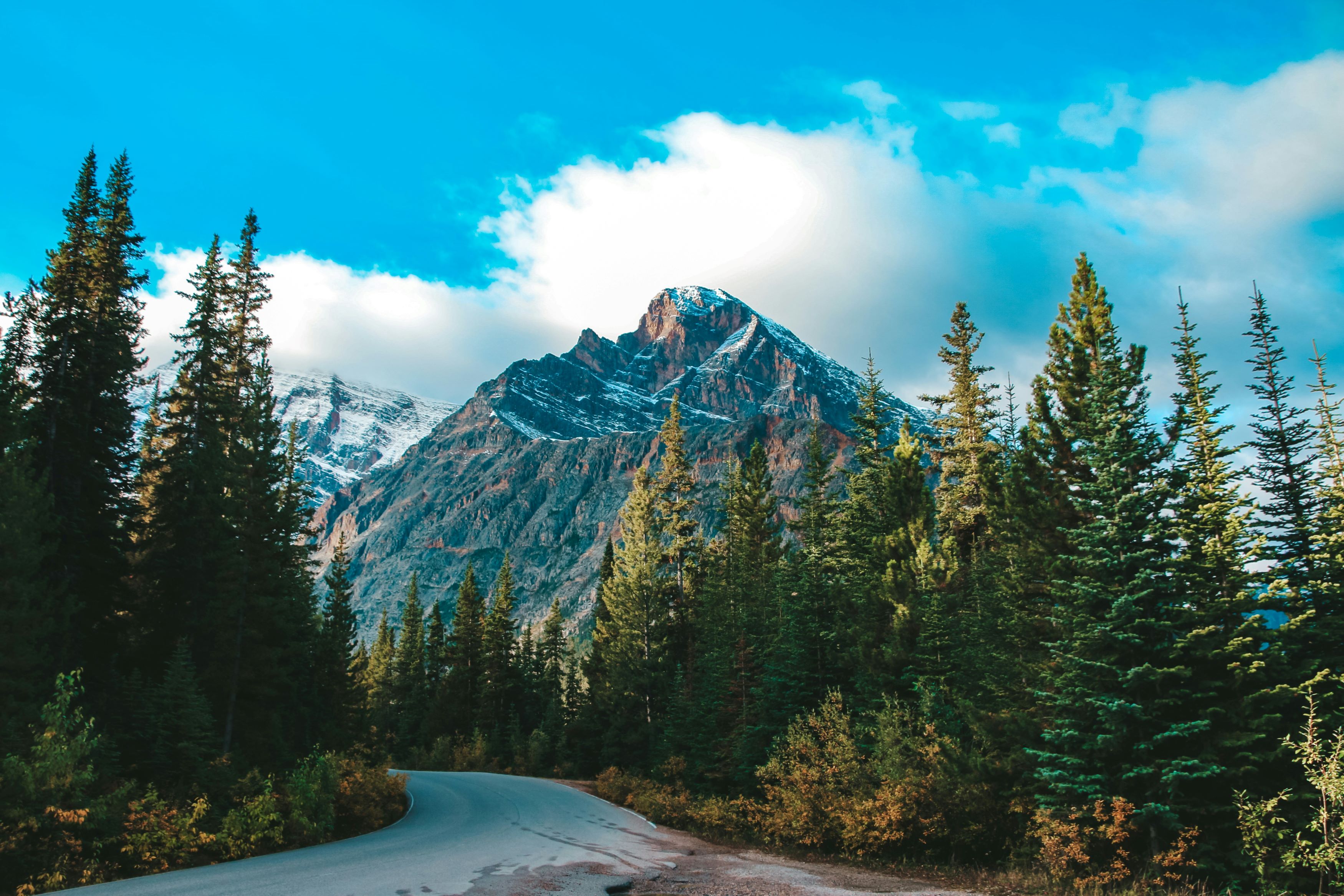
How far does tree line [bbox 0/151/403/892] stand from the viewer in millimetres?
16609

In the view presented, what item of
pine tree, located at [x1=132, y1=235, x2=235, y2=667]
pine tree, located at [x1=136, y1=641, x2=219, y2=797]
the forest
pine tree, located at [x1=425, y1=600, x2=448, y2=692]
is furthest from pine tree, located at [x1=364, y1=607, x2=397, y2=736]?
pine tree, located at [x1=136, y1=641, x2=219, y2=797]

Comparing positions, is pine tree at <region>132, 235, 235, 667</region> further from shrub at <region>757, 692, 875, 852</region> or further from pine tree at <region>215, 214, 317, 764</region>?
shrub at <region>757, 692, 875, 852</region>

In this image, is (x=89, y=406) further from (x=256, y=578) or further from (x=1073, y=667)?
(x=1073, y=667)

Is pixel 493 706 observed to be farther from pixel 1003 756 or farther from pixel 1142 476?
pixel 1142 476

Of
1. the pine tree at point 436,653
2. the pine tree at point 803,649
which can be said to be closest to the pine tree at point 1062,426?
the pine tree at point 803,649

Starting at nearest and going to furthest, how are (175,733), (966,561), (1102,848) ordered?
1. (1102,848)
2. (175,733)
3. (966,561)

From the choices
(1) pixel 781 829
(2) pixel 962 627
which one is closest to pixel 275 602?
(1) pixel 781 829

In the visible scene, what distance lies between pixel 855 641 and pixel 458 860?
16.9 meters

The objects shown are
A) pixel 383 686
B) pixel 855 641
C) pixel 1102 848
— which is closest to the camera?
pixel 1102 848

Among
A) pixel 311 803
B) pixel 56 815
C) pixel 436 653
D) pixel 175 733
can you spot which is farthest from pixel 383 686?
pixel 56 815

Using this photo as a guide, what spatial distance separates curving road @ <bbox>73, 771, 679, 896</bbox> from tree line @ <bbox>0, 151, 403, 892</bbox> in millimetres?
1526

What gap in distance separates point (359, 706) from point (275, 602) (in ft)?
108

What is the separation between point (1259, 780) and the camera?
14.8 metres

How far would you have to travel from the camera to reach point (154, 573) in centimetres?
2595
